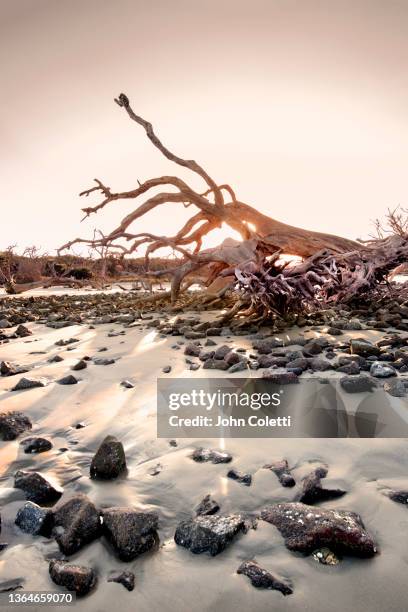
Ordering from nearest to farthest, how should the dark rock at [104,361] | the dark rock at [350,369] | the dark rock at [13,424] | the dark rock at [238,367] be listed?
the dark rock at [13,424]
the dark rock at [350,369]
the dark rock at [238,367]
the dark rock at [104,361]

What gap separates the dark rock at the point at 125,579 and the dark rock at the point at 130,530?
0.24ft

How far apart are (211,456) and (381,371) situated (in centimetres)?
148

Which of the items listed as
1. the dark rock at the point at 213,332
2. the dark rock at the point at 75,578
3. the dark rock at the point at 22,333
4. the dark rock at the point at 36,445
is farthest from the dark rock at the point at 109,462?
the dark rock at the point at 22,333

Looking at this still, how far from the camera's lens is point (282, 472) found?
172 cm

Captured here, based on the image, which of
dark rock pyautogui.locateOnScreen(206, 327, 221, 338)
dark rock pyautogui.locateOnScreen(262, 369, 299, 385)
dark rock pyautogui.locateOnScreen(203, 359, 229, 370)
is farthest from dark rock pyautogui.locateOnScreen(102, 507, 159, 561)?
dark rock pyautogui.locateOnScreen(206, 327, 221, 338)

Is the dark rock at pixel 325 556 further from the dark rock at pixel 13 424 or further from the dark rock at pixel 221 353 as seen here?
Answer: the dark rock at pixel 221 353

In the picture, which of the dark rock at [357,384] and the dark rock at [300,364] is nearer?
the dark rock at [357,384]

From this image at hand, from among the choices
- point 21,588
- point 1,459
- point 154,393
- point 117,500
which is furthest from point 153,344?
point 21,588

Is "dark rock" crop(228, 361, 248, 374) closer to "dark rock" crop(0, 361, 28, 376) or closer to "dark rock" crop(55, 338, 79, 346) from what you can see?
"dark rock" crop(0, 361, 28, 376)

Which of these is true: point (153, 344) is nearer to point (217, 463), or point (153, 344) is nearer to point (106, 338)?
point (106, 338)

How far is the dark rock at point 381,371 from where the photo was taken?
2.70 metres

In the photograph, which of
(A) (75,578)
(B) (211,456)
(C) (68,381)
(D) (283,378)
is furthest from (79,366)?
(A) (75,578)

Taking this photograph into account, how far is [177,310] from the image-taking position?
293 inches

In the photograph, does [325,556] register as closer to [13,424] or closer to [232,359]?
[13,424]
